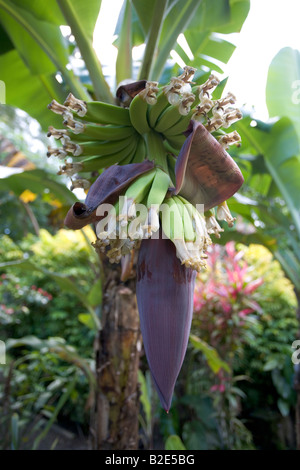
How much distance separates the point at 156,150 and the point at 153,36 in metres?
0.23

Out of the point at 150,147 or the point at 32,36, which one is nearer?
the point at 150,147

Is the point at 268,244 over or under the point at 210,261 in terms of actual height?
under

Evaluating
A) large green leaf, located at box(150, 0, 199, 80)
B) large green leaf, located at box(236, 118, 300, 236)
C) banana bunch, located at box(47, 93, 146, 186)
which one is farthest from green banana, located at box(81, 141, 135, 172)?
large green leaf, located at box(236, 118, 300, 236)

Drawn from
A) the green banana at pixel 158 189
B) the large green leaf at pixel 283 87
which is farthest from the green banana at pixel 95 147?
the large green leaf at pixel 283 87

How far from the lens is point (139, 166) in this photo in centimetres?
36

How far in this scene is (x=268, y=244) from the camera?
47.6 inches

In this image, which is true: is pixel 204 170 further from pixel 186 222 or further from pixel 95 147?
pixel 95 147

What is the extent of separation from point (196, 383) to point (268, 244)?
130 centimetres

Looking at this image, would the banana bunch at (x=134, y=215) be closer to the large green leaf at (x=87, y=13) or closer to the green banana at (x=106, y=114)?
the green banana at (x=106, y=114)

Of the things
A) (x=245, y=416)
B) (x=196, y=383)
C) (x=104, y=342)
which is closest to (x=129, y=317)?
(x=104, y=342)

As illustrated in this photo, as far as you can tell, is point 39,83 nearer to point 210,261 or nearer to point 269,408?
point 210,261

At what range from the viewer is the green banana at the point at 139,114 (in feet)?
1.22

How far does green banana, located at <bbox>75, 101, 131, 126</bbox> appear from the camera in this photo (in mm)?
400

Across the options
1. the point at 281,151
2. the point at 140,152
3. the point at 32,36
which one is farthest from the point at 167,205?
the point at 281,151
